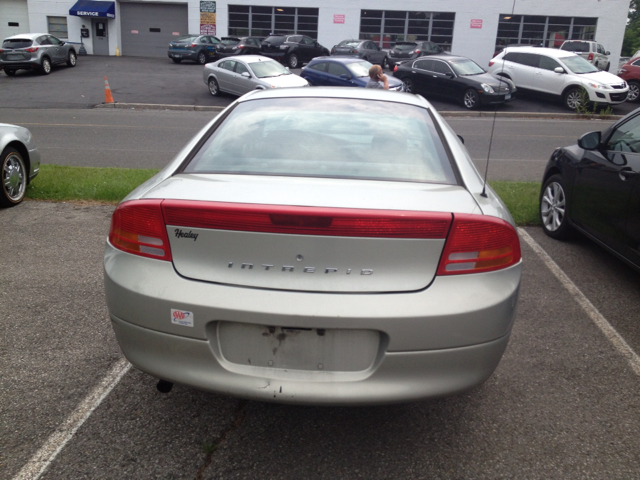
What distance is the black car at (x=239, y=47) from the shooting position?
108 feet

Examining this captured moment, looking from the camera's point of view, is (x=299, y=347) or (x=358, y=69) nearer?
(x=299, y=347)

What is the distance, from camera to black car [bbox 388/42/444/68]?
108 feet

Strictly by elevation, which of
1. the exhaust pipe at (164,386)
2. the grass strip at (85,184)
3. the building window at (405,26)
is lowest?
the grass strip at (85,184)

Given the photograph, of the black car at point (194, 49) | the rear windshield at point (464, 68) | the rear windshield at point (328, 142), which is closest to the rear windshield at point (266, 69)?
the rear windshield at point (464, 68)

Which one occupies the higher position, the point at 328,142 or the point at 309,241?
the point at 328,142

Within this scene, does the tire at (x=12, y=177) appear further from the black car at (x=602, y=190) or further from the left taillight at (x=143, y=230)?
the black car at (x=602, y=190)

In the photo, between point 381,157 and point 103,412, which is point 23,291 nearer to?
point 103,412

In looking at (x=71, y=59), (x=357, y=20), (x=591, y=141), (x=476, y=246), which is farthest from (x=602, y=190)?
(x=357, y=20)

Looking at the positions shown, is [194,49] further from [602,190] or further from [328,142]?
[328,142]

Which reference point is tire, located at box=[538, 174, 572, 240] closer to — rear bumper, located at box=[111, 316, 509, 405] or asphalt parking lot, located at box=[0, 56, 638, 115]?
rear bumper, located at box=[111, 316, 509, 405]

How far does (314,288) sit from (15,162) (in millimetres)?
5737

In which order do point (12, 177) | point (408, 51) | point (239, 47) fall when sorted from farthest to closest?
point (408, 51)
point (239, 47)
point (12, 177)

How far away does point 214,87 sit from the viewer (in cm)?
2119

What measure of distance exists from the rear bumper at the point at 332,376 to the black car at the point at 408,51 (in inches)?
1253
